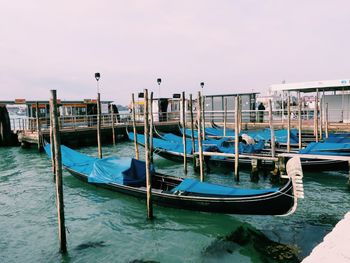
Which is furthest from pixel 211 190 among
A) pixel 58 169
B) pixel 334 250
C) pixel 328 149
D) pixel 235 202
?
pixel 328 149

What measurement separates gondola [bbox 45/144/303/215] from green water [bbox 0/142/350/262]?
43 cm

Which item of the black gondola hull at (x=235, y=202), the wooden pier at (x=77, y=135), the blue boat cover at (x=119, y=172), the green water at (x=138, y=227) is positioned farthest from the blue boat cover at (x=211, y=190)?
the wooden pier at (x=77, y=135)

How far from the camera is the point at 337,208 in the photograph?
9.18 meters

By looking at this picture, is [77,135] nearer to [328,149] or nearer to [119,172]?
[119,172]

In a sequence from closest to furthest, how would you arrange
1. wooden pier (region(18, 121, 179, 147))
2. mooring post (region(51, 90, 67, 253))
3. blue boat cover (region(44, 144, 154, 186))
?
mooring post (region(51, 90, 67, 253)) → blue boat cover (region(44, 144, 154, 186)) → wooden pier (region(18, 121, 179, 147))

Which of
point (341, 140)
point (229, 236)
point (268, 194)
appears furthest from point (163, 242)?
point (341, 140)

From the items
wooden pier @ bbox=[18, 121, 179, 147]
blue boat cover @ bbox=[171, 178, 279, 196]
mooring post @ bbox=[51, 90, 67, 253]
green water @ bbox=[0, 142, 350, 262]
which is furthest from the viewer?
wooden pier @ bbox=[18, 121, 179, 147]

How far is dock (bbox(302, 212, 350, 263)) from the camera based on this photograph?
4.09 m

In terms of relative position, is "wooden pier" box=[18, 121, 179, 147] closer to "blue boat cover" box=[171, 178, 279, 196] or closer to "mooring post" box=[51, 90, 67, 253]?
"blue boat cover" box=[171, 178, 279, 196]

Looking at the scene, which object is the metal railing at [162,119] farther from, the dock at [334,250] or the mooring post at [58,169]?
the dock at [334,250]

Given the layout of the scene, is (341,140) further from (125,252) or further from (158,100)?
(158,100)

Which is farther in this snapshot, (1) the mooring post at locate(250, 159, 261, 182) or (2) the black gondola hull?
(1) the mooring post at locate(250, 159, 261, 182)

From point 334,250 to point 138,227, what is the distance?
16.8 feet

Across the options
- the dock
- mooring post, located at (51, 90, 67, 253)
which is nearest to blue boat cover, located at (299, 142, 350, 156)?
the dock
